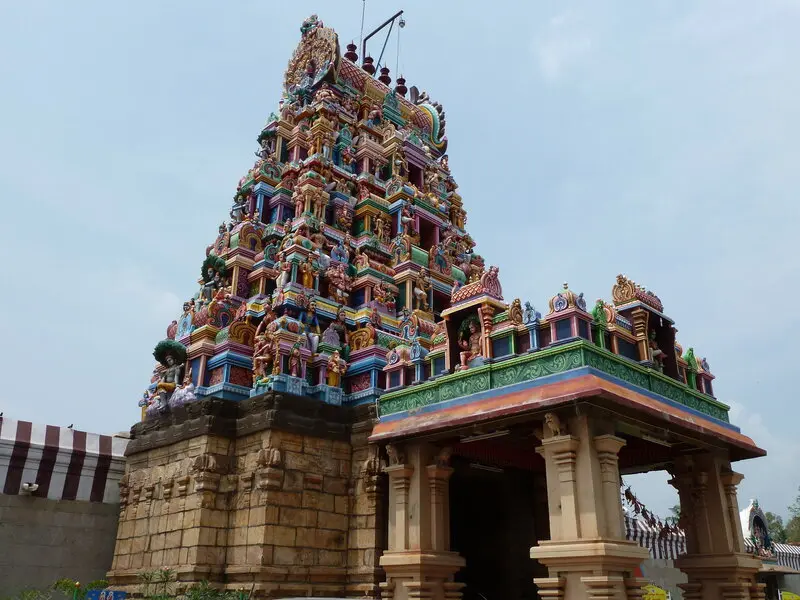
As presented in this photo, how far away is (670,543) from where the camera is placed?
86.0 ft

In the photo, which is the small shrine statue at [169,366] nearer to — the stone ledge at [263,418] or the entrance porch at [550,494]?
the stone ledge at [263,418]

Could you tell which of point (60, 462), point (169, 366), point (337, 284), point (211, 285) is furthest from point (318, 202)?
point (60, 462)

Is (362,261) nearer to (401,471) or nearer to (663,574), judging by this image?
(401,471)

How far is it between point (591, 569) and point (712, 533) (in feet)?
18.4

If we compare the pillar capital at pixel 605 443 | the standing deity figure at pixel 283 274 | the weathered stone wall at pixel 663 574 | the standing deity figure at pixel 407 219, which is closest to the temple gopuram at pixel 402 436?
the pillar capital at pixel 605 443

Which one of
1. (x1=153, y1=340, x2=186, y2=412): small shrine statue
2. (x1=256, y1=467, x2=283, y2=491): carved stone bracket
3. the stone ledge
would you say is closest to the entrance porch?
the stone ledge

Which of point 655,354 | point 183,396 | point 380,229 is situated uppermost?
point 380,229

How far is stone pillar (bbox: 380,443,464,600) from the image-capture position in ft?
43.0

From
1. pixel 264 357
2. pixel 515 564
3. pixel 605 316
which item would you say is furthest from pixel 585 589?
pixel 264 357

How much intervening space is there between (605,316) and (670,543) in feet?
56.6

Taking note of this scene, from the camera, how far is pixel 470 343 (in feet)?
46.5

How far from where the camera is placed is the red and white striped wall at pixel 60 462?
1766 centimetres

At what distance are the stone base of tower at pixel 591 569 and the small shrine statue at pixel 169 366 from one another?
999 centimetres

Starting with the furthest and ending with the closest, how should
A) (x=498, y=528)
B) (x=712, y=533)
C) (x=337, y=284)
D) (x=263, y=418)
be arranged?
1. (x=337, y=284)
2. (x=498, y=528)
3. (x=712, y=533)
4. (x=263, y=418)
